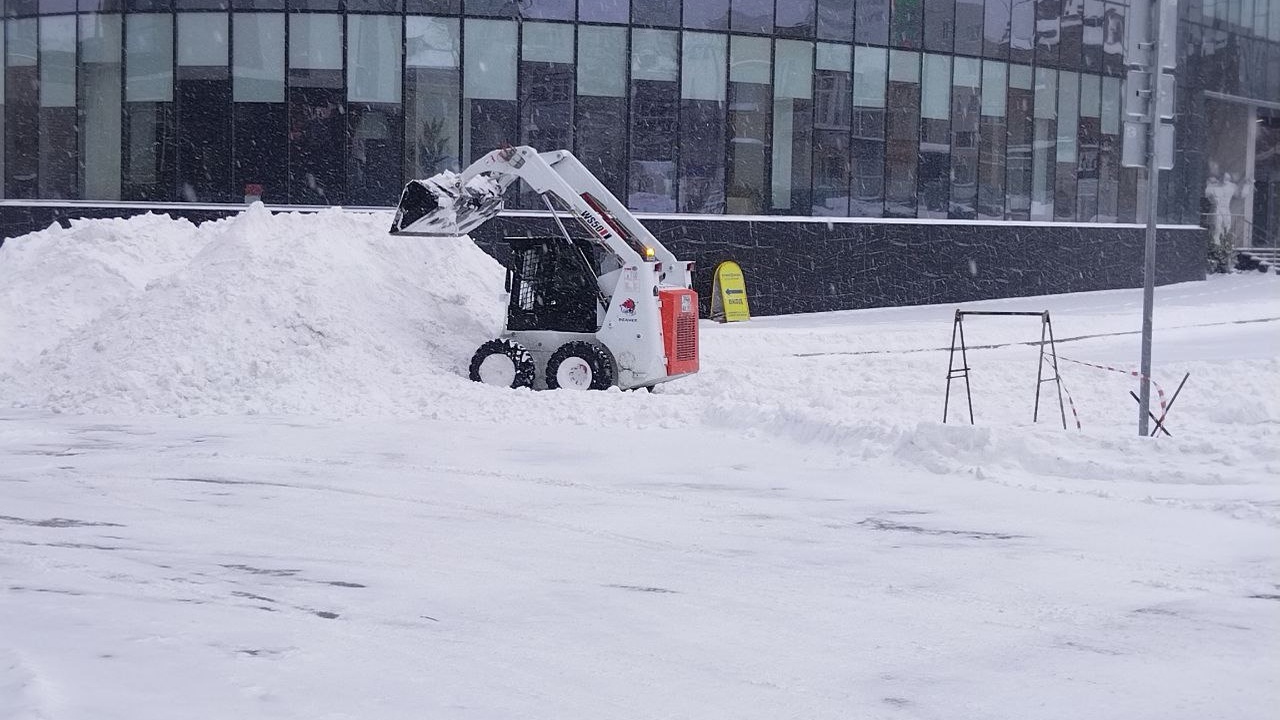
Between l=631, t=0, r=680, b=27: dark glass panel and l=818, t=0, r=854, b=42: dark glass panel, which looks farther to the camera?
l=818, t=0, r=854, b=42: dark glass panel

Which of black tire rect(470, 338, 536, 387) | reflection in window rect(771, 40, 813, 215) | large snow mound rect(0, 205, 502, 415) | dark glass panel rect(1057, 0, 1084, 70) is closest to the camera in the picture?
large snow mound rect(0, 205, 502, 415)

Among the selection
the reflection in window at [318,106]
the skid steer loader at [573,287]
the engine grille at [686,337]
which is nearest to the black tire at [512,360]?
the skid steer loader at [573,287]

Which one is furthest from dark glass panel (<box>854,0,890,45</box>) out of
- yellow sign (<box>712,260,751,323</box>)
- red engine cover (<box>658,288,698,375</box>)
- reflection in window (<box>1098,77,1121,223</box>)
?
red engine cover (<box>658,288,698,375</box>)

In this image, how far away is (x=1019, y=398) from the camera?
16797 mm

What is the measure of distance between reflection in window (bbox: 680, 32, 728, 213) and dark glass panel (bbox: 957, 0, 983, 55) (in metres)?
6.82

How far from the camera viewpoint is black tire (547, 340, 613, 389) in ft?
53.8

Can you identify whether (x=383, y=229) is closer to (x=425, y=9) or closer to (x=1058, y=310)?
(x=425, y=9)

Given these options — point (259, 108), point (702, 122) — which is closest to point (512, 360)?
point (259, 108)

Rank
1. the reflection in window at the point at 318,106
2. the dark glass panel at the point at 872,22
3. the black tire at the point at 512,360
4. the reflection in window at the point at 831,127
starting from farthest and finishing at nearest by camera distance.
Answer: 1. the dark glass panel at the point at 872,22
2. the reflection in window at the point at 831,127
3. the reflection in window at the point at 318,106
4. the black tire at the point at 512,360

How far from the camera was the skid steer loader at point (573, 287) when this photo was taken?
16.6m

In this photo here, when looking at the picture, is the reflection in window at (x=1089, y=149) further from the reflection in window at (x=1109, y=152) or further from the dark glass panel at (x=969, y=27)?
the dark glass panel at (x=969, y=27)

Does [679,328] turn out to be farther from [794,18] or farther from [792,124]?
[794,18]

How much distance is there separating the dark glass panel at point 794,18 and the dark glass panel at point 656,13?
6.84 ft

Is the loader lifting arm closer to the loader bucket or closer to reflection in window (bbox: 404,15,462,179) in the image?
the loader bucket
